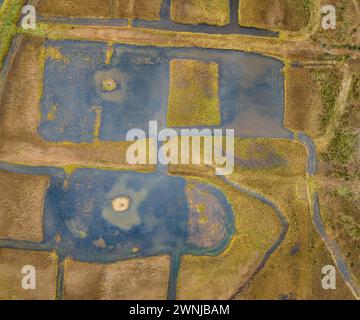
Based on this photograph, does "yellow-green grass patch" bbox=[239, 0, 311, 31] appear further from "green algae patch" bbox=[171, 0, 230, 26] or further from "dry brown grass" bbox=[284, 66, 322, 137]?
"dry brown grass" bbox=[284, 66, 322, 137]

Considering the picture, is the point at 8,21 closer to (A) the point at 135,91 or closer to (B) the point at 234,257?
(A) the point at 135,91

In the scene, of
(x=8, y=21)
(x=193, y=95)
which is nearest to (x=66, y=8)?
(x=8, y=21)

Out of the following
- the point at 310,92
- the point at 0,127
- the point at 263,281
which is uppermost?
the point at 310,92

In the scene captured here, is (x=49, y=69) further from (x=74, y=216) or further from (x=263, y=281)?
(x=263, y=281)

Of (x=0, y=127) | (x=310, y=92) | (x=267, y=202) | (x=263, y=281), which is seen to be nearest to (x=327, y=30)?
(x=310, y=92)

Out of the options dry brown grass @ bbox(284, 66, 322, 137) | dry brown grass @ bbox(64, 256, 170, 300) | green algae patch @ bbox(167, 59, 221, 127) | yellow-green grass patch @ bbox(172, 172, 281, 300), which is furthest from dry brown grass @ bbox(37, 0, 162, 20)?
dry brown grass @ bbox(64, 256, 170, 300)

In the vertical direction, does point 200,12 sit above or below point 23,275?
above
